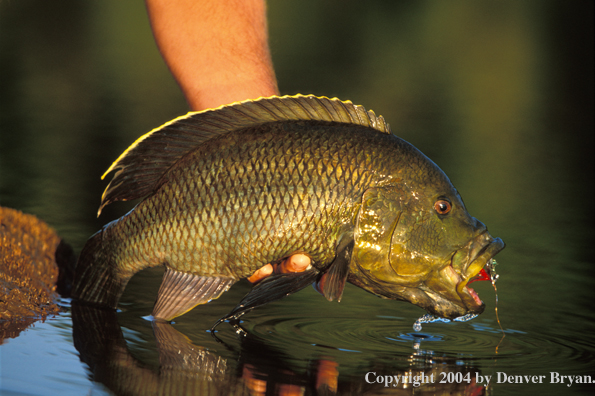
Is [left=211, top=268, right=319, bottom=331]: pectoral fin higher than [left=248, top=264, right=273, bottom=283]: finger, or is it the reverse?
[left=248, top=264, right=273, bottom=283]: finger

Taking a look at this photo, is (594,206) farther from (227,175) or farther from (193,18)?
(227,175)

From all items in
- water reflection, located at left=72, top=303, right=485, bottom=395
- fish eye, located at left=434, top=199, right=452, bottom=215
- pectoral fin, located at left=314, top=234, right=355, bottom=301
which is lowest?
water reflection, located at left=72, top=303, right=485, bottom=395

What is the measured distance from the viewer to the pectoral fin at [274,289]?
334 centimetres

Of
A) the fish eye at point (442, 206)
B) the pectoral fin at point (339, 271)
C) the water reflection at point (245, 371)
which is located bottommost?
the water reflection at point (245, 371)

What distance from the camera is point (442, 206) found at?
3.39 m

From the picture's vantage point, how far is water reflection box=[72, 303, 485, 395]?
118 inches

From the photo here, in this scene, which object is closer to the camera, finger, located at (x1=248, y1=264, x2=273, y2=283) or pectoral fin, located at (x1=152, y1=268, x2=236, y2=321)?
pectoral fin, located at (x1=152, y1=268, x2=236, y2=321)

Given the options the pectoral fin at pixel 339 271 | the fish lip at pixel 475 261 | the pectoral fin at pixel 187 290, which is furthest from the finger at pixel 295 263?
the fish lip at pixel 475 261

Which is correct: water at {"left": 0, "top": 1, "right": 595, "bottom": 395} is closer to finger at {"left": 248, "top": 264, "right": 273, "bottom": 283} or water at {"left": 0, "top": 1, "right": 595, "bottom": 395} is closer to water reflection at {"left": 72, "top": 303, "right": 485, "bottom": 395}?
water reflection at {"left": 72, "top": 303, "right": 485, "bottom": 395}

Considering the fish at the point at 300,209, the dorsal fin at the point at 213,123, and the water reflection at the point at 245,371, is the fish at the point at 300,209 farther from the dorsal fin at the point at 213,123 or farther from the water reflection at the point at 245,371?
the water reflection at the point at 245,371

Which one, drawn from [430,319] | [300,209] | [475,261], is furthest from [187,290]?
[475,261]

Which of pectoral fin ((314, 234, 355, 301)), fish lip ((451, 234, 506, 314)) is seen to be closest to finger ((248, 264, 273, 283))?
pectoral fin ((314, 234, 355, 301))

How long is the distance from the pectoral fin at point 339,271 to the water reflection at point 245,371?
0.33 m

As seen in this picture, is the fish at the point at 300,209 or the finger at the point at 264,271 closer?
the fish at the point at 300,209
